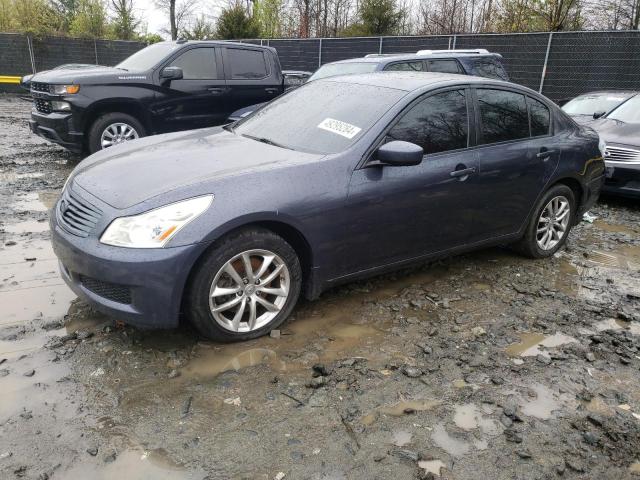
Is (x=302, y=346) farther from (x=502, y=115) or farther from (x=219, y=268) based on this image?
(x=502, y=115)

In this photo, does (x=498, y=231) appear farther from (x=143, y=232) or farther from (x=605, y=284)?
(x=143, y=232)

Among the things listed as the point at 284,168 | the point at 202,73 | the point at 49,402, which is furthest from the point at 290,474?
the point at 202,73

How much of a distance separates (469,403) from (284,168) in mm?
1733

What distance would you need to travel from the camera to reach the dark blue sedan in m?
2.89

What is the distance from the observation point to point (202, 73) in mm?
8219

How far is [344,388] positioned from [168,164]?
1778 mm

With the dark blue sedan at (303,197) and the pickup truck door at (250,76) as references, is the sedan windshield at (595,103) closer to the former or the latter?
the dark blue sedan at (303,197)

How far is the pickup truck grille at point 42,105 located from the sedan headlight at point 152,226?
5.61 meters

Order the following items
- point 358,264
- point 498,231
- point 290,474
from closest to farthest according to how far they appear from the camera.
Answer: point 290,474, point 358,264, point 498,231

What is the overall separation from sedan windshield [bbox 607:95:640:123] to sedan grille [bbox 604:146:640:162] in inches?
40.2

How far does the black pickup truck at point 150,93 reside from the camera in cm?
729

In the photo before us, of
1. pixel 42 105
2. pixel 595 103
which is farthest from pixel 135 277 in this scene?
pixel 595 103

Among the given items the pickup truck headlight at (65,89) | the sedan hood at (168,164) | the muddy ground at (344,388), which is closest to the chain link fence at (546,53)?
the muddy ground at (344,388)

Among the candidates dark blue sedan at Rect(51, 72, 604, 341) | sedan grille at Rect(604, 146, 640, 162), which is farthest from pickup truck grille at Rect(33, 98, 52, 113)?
sedan grille at Rect(604, 146, 640, 162)
